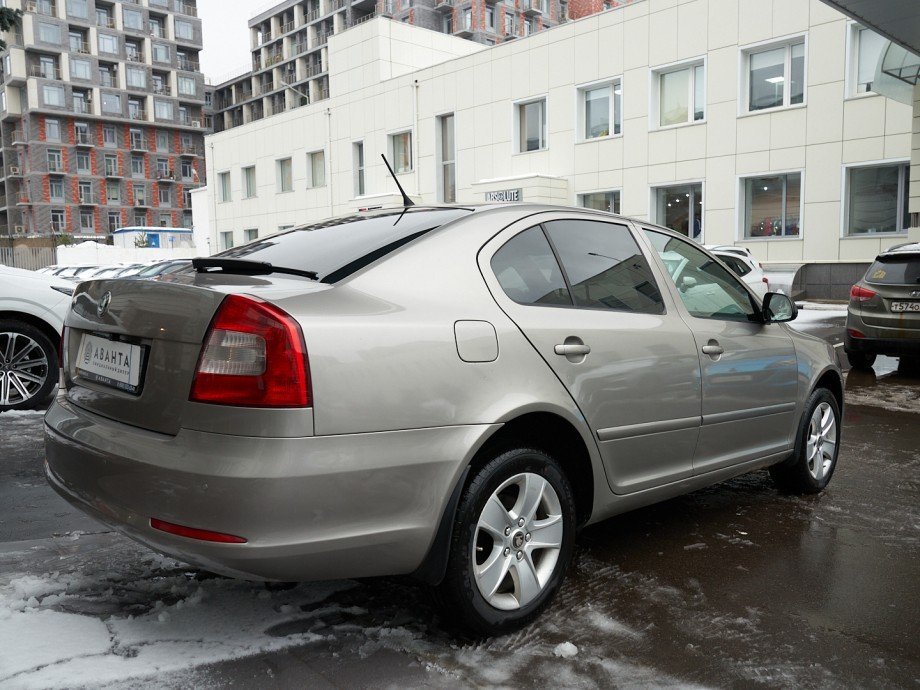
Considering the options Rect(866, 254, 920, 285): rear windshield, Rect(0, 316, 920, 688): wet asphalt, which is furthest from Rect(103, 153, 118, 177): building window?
Rect(0, 316, 920, 688): wet asphalt

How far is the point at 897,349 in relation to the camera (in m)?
9.15

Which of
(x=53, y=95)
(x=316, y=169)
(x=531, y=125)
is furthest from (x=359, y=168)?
(x=53, y=95)

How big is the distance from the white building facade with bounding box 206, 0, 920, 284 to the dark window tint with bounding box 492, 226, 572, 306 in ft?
53.4

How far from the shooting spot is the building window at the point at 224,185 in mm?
40469

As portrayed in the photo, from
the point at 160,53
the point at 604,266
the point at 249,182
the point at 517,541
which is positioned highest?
the point at 160,53

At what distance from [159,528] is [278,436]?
491 millimetres

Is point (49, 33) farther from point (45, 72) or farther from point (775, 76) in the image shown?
point (775, 76)

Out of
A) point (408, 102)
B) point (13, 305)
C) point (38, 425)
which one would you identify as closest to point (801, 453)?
point (38, 425)

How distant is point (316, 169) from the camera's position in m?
35.2

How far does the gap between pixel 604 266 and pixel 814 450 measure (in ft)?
6.65

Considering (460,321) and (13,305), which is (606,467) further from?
(13,305)

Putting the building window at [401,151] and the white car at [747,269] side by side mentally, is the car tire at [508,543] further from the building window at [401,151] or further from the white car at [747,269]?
the building window at [401,151]

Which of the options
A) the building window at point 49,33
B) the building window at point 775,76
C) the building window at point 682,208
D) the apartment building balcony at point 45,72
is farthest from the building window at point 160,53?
the building window at point 775,76

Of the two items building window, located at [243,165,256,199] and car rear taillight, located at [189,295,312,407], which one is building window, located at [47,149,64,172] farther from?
car rear taillight, located at [189,295,312,407]
